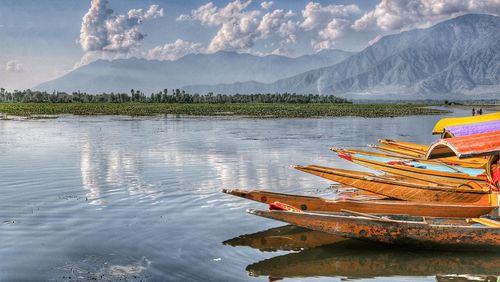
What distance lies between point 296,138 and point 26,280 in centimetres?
3049

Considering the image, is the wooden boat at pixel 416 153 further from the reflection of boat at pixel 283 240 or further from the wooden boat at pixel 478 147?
the reflection of boat at pixel 283 240

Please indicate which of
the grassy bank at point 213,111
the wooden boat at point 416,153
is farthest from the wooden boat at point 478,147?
the grassy bank at point 213,111

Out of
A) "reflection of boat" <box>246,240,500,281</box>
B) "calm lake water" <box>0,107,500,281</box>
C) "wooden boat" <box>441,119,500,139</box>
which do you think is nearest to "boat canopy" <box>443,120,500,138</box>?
"wooden boat" <box>441,119,500,139</box>

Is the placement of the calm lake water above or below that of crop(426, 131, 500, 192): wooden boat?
below

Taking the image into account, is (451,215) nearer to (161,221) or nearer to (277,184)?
(161,221)

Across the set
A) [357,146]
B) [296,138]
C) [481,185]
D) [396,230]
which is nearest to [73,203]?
[396,230]

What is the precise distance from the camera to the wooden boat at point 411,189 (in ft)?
42.8

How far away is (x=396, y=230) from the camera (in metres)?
10.7

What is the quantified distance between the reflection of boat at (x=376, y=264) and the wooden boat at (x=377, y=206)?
811 millimetres

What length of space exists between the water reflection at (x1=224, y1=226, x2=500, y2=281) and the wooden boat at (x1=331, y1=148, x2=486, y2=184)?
4670 millimetres

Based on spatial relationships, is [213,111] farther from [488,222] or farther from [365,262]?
[488,222]

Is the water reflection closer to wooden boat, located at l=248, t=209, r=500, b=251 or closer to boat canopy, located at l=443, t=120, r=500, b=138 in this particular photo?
wooden boat, located at l=248, t=209, r=500, b=251

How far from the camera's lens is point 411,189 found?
1359 centimetres

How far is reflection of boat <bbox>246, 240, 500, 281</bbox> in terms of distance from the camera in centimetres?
1045
